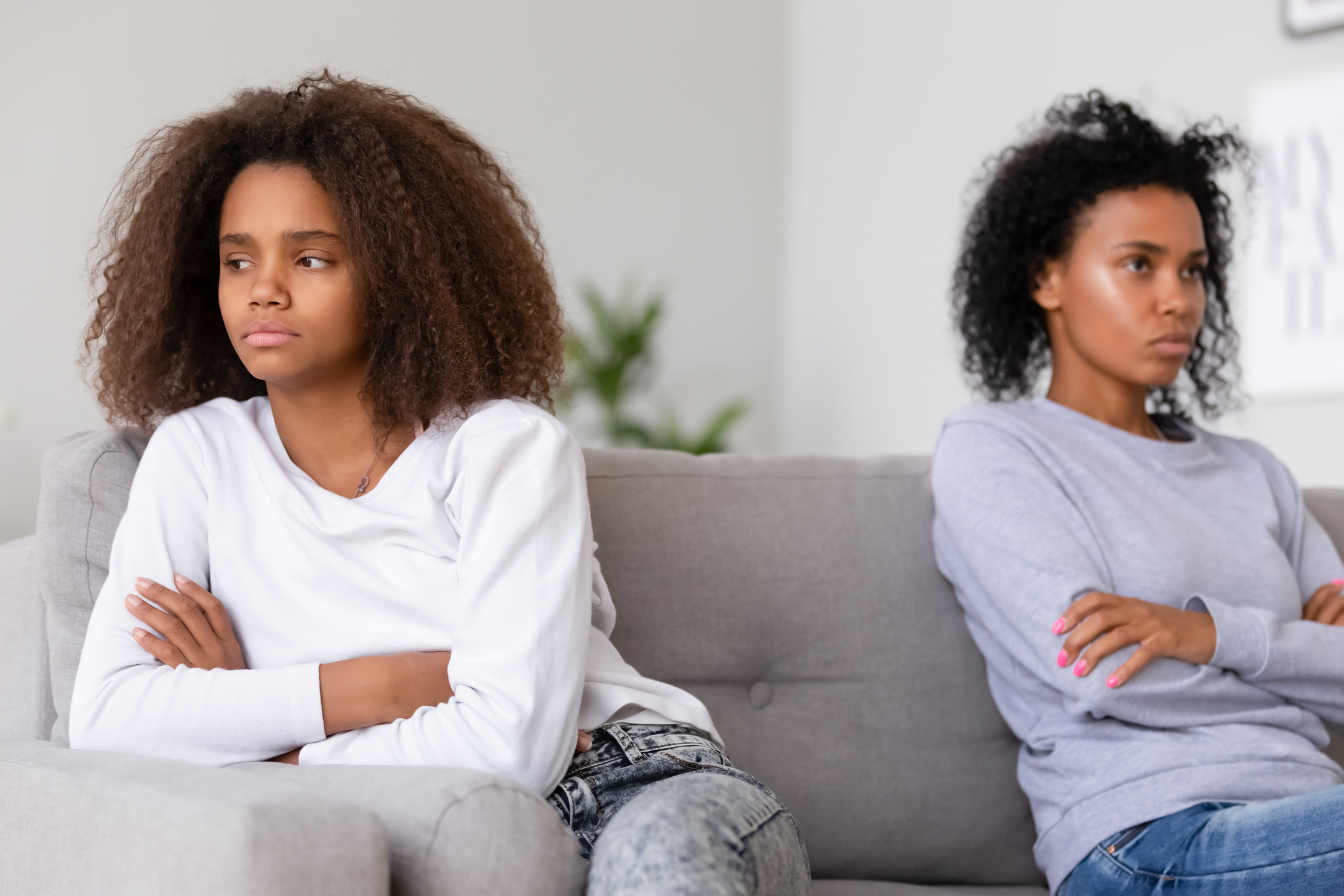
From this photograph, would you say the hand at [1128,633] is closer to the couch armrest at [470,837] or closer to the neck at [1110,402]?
the neck at [1110,402]

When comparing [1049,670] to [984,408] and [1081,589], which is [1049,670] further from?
[984,408]

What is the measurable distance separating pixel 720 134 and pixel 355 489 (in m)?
3.88

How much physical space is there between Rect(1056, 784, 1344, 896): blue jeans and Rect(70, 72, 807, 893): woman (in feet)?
1.46

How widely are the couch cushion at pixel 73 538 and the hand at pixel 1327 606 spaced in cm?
142

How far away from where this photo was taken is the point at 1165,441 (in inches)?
65.5

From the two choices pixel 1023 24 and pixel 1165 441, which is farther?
pixel 1023 24

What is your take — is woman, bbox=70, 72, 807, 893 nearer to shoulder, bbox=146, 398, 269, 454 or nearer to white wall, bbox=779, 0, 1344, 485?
shoulder, bbox=146, 398, 269, 454

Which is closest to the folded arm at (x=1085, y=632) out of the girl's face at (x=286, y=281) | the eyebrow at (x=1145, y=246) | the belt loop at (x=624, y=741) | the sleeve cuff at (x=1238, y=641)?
the sleeve cuff at (x=1238, y=641)

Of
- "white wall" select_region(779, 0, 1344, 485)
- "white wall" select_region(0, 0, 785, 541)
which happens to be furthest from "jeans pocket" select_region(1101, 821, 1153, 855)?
"white wall" select_region(0, 0, 785, 541)

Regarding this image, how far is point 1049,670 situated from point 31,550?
1.19m

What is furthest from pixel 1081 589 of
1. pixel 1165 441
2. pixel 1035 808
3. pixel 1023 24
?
pixel 1023 24

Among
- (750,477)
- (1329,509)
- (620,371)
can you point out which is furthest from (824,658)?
(620,371)

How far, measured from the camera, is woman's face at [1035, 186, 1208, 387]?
163cm

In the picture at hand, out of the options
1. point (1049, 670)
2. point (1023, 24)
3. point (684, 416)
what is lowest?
point (684, 416)
